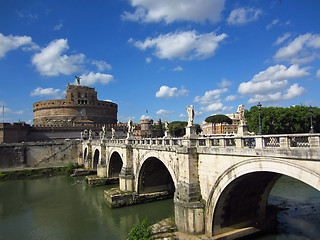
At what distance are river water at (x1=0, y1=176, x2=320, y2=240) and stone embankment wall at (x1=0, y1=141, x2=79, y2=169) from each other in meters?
15.7

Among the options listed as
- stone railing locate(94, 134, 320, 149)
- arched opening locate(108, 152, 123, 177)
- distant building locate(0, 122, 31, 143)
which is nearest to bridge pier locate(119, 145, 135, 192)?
arched opening locate(108, 152, 123, 177)

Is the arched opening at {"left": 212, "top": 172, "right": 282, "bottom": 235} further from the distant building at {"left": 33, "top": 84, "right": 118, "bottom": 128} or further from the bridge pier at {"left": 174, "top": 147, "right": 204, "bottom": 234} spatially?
the distant building at {"left": 33, "top": 84, "right": 118, "bottom": 128}

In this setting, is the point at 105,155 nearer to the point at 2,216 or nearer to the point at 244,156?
the point at 2,216

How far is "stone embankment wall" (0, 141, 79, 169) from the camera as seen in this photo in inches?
1590

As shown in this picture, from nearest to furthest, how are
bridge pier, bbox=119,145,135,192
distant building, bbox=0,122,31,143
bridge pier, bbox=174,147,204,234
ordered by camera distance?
bridge pier, bbox=174,147,204,234
bridge pier, bbox=119,145,135,192
distant building, bbox=0,122,31,143

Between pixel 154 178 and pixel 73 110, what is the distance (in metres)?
46.4

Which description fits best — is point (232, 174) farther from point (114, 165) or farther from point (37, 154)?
point (37, 154)

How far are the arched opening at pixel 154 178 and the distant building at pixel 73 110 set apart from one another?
41.2m

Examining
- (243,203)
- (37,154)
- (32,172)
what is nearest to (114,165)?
(32,172)

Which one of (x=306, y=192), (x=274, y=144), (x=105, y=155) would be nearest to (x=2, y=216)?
(x=105, y=155)

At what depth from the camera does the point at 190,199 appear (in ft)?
39.6

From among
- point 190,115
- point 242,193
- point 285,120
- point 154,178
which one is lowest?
point 154,178

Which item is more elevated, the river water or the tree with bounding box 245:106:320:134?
the tree with bounding box 245:106:320:134

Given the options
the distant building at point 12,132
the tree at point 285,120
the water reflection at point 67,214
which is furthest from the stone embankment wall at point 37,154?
the tree at point 285,120
